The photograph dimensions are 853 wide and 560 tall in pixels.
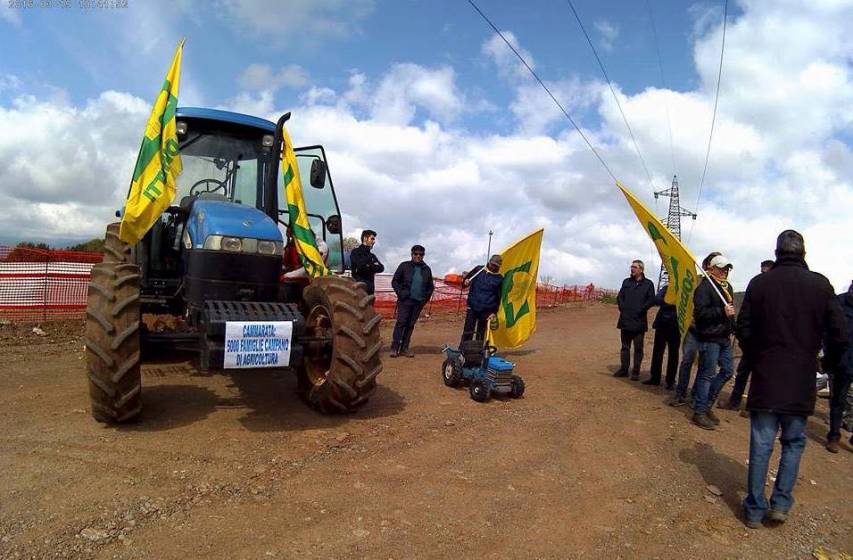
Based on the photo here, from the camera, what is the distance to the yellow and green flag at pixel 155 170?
487 cm

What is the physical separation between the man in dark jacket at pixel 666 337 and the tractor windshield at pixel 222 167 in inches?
220

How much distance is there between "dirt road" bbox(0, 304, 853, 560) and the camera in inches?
125

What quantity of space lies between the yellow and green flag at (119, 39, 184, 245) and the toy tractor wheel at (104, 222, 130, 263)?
0.42 m

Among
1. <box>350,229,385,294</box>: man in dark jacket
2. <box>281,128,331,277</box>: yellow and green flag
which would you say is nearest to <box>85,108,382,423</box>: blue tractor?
Result: <box>281,128,331,277</box>: yellow and green flag

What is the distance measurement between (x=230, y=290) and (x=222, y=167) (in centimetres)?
182

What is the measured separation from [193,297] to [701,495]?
15.2 ft

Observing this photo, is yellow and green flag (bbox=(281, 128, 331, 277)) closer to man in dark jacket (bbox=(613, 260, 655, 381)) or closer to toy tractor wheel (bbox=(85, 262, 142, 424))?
toy tractor wheel (bbox=(85, 262, 142, 424))

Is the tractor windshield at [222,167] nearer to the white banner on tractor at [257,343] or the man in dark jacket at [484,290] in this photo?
the white banner on tractor at [257,343]

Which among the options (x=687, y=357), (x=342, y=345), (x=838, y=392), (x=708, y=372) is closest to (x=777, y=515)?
(x=708, y=372)

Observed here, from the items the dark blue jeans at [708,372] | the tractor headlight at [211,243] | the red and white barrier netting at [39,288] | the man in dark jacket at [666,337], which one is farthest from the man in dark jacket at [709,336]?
the red and white barrier netting at [39,288]

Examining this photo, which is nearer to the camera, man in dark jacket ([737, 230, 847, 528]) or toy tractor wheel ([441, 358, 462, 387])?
man in dark jacket ([737, 230, 847, 528])

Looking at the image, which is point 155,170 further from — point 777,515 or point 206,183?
point 777,515

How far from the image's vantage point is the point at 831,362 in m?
5.96

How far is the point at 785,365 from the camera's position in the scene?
12.8ft
